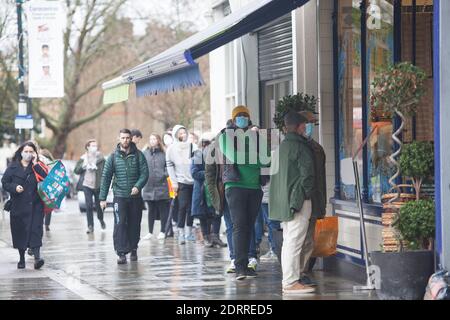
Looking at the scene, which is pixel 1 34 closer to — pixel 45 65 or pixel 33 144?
pixel 45 65

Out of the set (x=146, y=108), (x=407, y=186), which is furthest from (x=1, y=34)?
(x=407, y=186)

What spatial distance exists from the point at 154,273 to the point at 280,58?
465 centimetres

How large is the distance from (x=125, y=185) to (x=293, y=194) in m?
4.62

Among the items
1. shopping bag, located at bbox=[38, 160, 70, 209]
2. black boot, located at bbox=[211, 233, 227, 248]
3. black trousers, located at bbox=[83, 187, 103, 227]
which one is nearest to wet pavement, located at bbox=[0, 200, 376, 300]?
black boot, located at bbox=[211, 233, 227, 248]

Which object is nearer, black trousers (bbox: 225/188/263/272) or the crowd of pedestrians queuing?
the crowd of pedestrians queuing

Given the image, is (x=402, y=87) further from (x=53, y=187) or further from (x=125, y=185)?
(x=53, y=187)

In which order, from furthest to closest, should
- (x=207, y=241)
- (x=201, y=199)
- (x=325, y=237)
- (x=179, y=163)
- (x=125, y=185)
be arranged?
(x=179, y=163) < (x=207, y=241) < (x=201, y=199) < (x=125, y=185) < (x=325, y=237)

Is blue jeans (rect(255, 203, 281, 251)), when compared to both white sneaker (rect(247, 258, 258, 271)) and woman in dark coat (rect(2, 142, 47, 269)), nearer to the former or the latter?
white sneaker (rect(247, 258, 258, 271))

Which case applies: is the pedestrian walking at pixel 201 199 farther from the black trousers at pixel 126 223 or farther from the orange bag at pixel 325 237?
the orange bag at pixel 325 237

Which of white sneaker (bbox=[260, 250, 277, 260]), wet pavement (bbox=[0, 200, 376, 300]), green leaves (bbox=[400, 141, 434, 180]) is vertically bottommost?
wet pavement (bbox=[0, 200, 376, 300])

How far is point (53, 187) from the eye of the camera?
50.3 ft

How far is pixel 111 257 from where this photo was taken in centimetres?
1658

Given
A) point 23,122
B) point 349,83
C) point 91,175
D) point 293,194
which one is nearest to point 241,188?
point 293,194

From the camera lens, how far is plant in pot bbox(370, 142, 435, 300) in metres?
10.4
